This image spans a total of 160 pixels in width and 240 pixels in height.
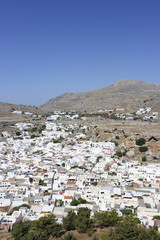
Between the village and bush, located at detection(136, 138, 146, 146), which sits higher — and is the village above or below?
below

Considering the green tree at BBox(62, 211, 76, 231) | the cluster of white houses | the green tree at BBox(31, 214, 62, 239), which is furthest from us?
the cluster of white houses

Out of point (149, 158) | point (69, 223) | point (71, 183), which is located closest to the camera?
point (69, 223)

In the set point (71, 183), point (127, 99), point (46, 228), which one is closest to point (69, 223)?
point (46, 228)

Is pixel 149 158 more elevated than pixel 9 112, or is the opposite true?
pixel 9 112

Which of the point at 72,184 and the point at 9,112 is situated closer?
the point at 72,184

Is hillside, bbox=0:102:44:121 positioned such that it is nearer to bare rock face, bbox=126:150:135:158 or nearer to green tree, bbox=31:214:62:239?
bare rock face, bbox=126:150:135:158

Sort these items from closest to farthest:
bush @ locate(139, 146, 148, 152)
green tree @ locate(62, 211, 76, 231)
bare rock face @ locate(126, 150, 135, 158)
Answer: green tree @ locate(62, 211, 76, 231), bare rock face @ locate(126, 150, 135, 158), bush @ locate(139, 146, 148, 152)

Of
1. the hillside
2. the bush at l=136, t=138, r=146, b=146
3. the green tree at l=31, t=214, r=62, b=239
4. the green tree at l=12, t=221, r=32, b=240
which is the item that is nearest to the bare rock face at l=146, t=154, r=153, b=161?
the bush at l=136, t=138, r=146, b=146

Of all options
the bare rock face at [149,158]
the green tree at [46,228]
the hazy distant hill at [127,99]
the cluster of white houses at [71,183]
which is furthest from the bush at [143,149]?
the hazy distant hill at [127,99]

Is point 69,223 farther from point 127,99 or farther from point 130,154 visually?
point 127,99
